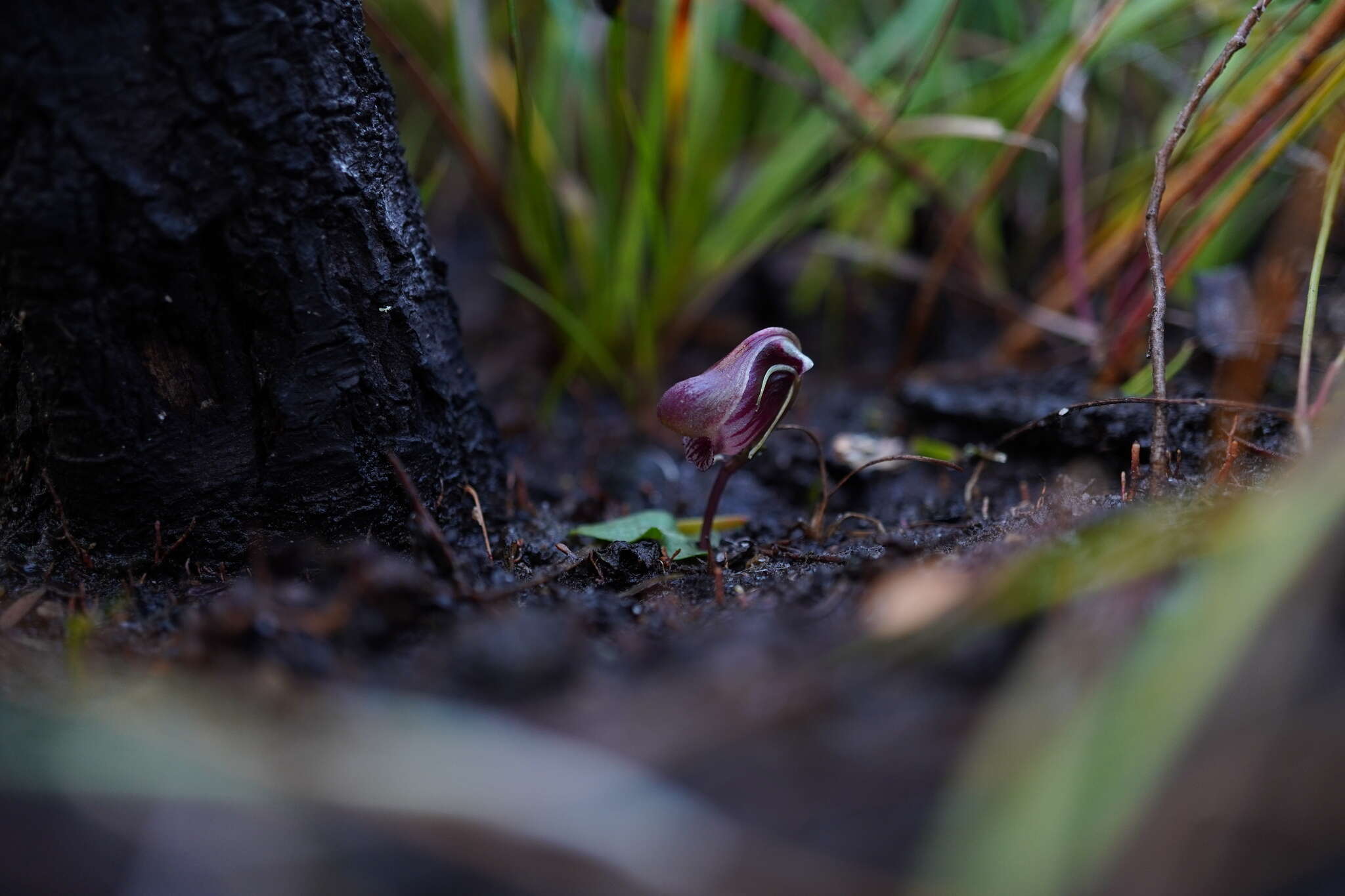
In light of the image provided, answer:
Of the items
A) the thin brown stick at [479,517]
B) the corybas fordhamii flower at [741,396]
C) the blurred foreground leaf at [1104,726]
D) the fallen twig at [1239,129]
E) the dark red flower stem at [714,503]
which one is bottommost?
the blurred foreground leaf at [1104,726]

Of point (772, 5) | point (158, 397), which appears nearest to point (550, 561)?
point (158, 397)

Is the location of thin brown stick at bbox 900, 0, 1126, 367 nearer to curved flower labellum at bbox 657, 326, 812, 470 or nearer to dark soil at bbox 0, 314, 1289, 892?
dark soil at bbox 0, 314, 1289, 892

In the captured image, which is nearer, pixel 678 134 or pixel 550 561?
pixel 550 561

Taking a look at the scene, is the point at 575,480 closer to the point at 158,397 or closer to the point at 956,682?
the point at 158,397

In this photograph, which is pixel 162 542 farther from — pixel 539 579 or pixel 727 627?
pixel 727 627

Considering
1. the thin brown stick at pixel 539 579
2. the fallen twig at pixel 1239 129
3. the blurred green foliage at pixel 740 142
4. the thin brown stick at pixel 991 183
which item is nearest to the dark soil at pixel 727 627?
the thin brown stick at pixel 539 579

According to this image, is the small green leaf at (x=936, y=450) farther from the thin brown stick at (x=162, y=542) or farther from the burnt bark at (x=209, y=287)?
the thin brown stick at (x=162, y=542)

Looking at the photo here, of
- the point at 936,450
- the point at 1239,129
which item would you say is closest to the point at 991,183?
the point at 1239,129
